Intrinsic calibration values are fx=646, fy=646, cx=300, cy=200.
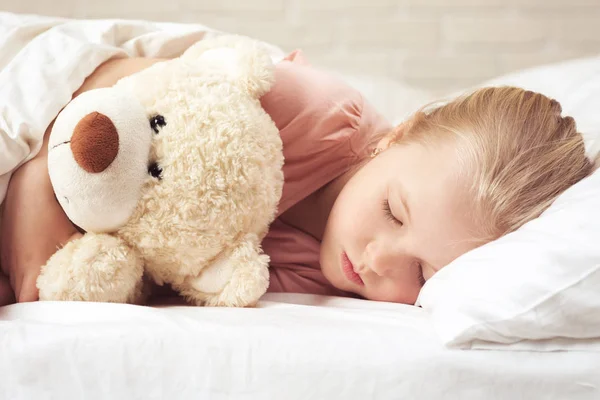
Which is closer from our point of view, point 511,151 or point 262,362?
point 262,362

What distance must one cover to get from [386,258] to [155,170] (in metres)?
0.32

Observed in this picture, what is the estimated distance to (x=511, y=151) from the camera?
868 mm

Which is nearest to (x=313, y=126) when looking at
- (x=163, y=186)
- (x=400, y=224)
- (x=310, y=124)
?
(x=310, y=124)

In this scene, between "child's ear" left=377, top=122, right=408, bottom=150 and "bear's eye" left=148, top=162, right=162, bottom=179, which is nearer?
"bear's eye" left=148, top=162, right=162, bottom=179

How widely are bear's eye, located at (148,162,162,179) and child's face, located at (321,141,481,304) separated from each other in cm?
29

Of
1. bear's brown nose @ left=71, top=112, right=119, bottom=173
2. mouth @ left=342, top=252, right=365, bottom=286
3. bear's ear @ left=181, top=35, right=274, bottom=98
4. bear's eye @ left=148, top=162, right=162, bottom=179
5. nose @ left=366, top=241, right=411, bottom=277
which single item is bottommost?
mouth @ left=342, top=252, right=365, bottom=286

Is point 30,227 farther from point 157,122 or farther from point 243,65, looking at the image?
point 243,65

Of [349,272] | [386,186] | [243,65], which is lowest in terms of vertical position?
[349,272]

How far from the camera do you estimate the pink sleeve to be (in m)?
0.99

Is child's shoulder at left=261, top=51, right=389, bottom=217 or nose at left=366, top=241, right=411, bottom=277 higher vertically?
child's shoulder at left=261, top=51, right=389, bottom=217

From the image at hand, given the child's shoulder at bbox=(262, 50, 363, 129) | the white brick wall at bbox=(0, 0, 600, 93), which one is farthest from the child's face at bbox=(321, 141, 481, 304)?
the white brick wall at bbox=(0, 0, 600, 93)

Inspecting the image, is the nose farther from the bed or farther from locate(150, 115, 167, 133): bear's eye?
locate(150, 115, 167, 133): bear's eye

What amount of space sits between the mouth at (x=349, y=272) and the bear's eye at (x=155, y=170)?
307 mm

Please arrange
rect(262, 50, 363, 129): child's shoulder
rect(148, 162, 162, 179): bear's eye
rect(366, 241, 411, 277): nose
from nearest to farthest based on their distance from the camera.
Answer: rect(148, 162, 162, 179): bear's eye, rect(366, 241, 411, 277): nose, rect(262, 50, 363, 129): child's shoulder
